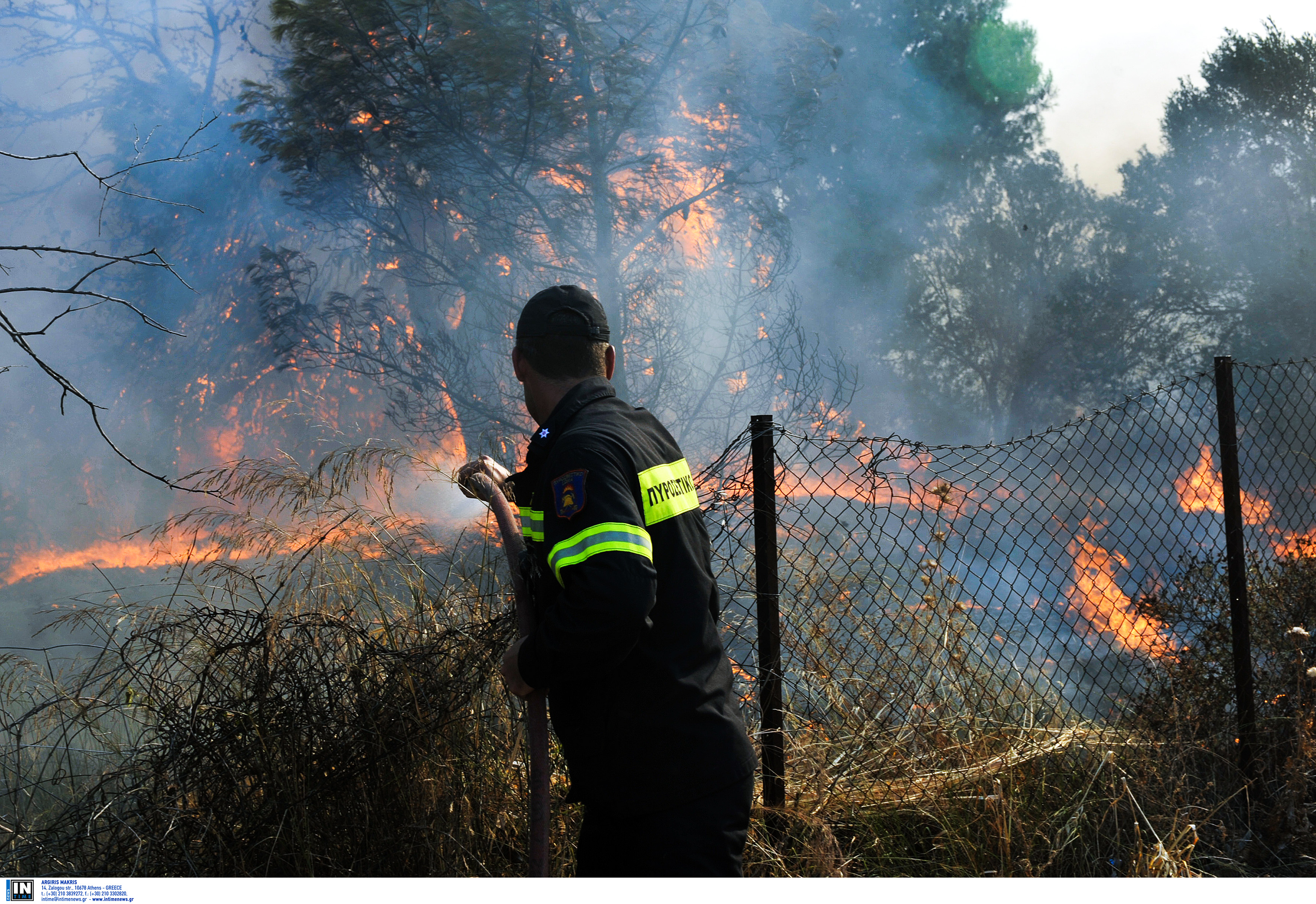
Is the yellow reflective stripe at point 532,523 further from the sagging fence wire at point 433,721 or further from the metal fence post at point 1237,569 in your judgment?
the metal fence post at point 1237,569

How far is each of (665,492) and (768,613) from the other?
1103 mm

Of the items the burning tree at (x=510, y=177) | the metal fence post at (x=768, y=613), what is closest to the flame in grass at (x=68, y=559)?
the burning tree at (x=510, y=177)

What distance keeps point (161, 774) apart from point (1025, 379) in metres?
18.0

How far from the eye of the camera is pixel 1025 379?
671 inches

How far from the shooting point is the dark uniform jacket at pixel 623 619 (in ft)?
4.41

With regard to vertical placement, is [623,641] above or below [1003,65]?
below

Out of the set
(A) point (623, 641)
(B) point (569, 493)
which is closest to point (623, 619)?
Result: (A) point (623, 641)

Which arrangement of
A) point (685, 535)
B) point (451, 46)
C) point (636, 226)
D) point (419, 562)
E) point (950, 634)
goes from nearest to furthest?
1. point (685, 535)
2. point (419, 562)
3. point (950, 634)
4. point (451, 46)
5. point (636, 226)

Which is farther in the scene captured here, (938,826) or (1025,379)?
(1025,379)

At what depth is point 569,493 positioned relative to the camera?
4.49 ft

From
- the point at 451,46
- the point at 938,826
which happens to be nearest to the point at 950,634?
the point at 938,826

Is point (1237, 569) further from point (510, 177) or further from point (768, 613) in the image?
point (510, 177)

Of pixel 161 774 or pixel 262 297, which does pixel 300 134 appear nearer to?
pixel 262 297

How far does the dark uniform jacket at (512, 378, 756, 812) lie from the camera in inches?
52.9
